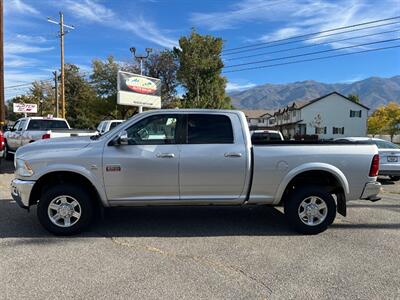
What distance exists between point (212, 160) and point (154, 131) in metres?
0.99

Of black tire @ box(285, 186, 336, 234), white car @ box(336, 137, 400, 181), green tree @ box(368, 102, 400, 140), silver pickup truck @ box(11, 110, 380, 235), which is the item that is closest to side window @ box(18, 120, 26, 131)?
silver pickup truck @ box(11, 110, 380, 235)

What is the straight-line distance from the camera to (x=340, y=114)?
7675 cm

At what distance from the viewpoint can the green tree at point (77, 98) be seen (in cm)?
6397

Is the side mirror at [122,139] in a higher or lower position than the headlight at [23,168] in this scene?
higher

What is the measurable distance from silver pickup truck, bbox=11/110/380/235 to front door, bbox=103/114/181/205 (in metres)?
0.01

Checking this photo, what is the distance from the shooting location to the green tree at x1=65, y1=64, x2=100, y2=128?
2518 inches

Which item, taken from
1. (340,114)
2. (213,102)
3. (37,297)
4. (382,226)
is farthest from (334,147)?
(340,114)

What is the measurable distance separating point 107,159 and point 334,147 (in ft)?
11.2

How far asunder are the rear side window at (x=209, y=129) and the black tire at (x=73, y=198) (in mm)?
1764

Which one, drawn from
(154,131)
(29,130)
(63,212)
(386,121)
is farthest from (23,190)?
(386,121)

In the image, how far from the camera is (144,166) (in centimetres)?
605

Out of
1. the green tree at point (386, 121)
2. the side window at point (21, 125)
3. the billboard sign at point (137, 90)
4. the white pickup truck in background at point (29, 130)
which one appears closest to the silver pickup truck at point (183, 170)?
the white pickup truck in background at point (29, 130)

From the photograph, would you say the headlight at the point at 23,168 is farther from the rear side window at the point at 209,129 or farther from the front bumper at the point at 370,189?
the front bumper at the point at 370,189

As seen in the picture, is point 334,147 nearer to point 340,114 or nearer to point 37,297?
point 37,297
